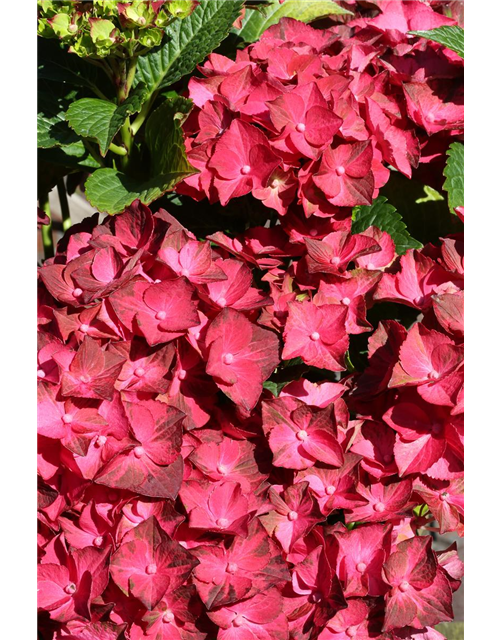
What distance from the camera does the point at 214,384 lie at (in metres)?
0.85

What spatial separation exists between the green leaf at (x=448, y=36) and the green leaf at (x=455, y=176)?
0.12 m

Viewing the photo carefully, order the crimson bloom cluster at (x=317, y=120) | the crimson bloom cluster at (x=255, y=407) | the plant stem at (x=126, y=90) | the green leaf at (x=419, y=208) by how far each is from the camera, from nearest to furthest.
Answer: the crimson bloom cluster at (x=255, y=407), the crimson bloom cluster at (x=317, y=120), the plant stem at (x=126, y=90), the green leaf at (x=419, y=208)

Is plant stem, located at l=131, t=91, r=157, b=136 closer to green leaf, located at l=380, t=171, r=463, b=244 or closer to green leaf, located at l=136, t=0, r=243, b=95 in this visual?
green leaf, located at l=136, t=0, r=243, b=95

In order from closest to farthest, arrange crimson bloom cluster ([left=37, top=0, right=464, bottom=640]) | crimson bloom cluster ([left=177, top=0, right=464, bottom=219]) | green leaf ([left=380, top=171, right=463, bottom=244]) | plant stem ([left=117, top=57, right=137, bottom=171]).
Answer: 1. crimson bloom cluster ([left=37, top=0, right=464, bottom=640])
2. crimson bloom cluster ([left=177, top=0, right=464, bottom=219])
3. plant stem ([left=117, top=57, right=137, bottom=171])
4. green leaf ([left=380, top=171, right=463, bottom=244])

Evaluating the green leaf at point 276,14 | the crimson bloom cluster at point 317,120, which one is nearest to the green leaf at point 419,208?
the crimson bloom cluster at point 317,120

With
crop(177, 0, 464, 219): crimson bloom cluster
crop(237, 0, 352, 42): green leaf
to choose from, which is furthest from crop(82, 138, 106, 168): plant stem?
crop(237, 0, 352, 42): green leaf

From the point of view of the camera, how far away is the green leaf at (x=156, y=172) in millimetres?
924

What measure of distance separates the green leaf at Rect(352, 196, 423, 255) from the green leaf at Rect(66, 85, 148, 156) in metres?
0.32

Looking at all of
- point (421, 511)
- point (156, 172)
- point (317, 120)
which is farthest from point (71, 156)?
point (421, 511)

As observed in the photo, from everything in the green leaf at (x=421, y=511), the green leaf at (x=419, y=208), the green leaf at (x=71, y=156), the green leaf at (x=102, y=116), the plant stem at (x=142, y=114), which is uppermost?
the green leaf at (x=102, y=116)

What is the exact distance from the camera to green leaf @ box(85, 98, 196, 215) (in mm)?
924

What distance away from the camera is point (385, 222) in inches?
40.4

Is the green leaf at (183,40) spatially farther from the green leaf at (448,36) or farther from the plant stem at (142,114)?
the green leaf at (448,36)

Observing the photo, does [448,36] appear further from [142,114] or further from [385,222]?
[142,114]
